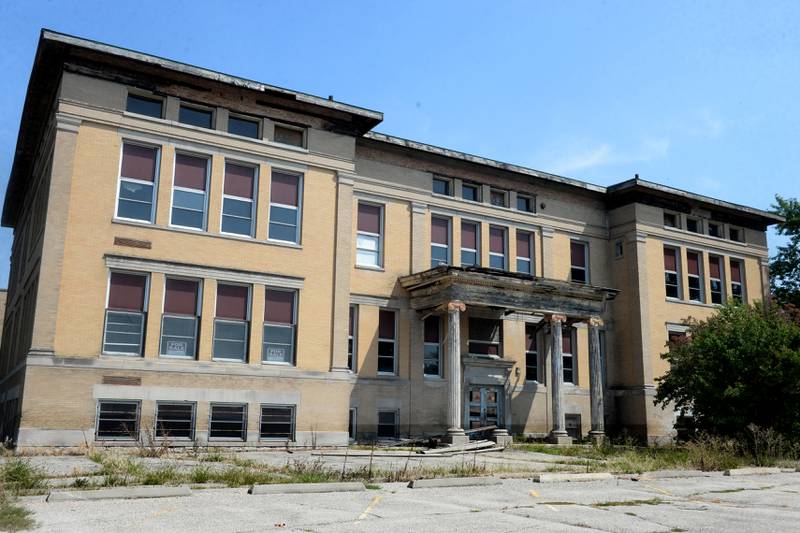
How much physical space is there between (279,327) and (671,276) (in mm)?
20030

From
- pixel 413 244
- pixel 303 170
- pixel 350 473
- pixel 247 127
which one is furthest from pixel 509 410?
pixel 350 473

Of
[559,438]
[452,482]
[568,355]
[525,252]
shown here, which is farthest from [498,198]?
[452,482]

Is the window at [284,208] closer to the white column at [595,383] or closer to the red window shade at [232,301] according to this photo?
the red window shade at [232,301]

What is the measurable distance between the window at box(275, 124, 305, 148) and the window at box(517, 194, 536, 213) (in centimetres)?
1083

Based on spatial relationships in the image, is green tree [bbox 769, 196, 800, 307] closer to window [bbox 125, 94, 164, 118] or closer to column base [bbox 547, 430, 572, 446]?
column base [bbox 547, 430, 572, 446]

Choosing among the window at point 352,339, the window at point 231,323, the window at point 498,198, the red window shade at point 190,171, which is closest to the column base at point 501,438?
the window at point 352,339

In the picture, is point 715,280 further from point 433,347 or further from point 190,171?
point 190,171

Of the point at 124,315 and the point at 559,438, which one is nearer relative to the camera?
the point at 124,315

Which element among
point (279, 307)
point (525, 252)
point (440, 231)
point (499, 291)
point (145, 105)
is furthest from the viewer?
point (525, 252)

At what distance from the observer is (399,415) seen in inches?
1067

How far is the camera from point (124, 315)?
2189cm

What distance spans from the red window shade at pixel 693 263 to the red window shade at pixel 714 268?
76 cm

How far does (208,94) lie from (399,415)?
13144mm

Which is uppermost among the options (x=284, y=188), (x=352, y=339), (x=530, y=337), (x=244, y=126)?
(x=244, y=126)
